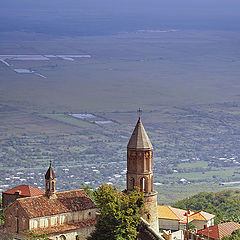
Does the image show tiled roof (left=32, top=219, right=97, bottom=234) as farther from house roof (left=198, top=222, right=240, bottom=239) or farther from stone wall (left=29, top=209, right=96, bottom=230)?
house roof (left=198, top=222, right=240, bottom=239)

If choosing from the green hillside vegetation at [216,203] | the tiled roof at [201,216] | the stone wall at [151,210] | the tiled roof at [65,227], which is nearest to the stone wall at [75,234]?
the tiled roof at [65,227]

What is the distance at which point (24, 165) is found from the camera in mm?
193750

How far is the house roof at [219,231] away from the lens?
6558 centimetres

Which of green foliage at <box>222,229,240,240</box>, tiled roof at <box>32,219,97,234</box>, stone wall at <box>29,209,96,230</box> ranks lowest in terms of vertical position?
green foliage at <box>222,229,240,240</box>

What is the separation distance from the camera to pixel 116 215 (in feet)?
179

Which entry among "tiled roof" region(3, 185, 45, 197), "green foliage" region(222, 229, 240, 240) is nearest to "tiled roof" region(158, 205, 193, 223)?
"green foliage" region(222, 229, 240, 240)

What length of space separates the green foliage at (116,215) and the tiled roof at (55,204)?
166 centimetres

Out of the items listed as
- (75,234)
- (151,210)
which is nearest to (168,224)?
(151,210)

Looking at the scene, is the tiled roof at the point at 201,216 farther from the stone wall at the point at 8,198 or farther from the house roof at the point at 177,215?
the stone wall at the point at 8,198

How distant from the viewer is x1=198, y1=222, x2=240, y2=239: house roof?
65581 millimetres

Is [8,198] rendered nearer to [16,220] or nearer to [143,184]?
[16,220]

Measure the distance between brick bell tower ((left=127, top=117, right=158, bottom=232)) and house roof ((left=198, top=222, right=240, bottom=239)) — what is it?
29.1ft

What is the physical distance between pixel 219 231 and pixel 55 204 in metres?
17.3

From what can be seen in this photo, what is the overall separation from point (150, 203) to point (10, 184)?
10887 cm
